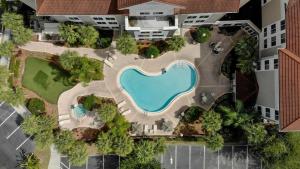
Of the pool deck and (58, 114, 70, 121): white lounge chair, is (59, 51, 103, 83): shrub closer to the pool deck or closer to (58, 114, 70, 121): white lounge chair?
the pool deck

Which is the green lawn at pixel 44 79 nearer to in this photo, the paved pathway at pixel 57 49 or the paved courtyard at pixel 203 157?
the paved pathway at pixel 57 49

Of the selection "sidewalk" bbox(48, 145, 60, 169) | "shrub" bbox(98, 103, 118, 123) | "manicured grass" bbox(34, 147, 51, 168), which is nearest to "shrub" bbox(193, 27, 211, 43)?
"shrub" bbox(98, 103, 118, 123)

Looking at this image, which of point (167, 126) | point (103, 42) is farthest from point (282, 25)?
point (103, 42)

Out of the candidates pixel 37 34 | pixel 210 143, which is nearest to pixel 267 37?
pixel 210 143

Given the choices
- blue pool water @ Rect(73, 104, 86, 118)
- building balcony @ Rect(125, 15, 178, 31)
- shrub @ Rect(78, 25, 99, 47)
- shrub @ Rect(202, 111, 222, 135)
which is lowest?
shrub @ Rect(202, 111, 222, 135)

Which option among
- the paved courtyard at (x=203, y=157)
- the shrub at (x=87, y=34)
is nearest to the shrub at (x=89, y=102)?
the shrub at (x=87, y=34)

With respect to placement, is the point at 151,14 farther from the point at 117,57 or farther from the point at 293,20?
the point at 293,20
